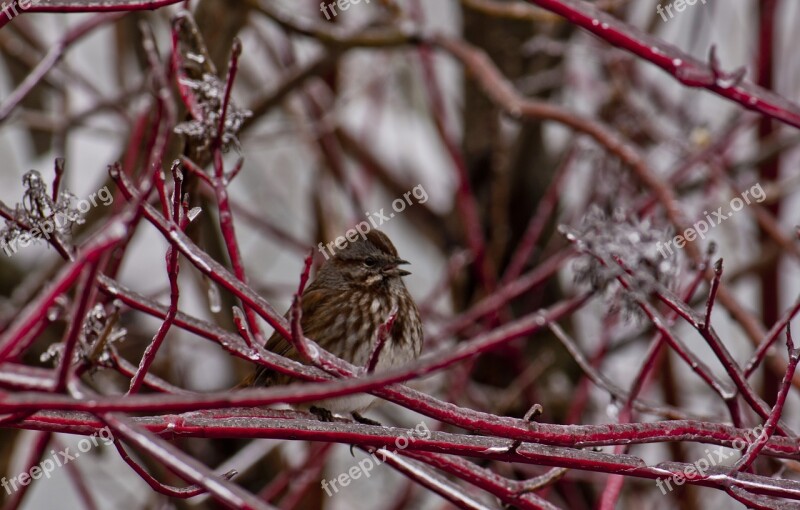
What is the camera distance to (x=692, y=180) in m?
5.25

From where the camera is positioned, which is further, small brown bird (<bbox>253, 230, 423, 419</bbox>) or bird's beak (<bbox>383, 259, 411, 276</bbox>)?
bird's beak (<bbox>383, 259, 411, 276</bbox>)

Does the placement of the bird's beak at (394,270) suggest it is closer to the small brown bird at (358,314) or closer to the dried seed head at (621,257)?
the small brown bird at (358,314)

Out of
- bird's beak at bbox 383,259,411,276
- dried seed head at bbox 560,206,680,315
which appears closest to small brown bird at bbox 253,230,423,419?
bird's beak at bbox 383,259,411,276

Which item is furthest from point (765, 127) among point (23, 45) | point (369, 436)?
point (369, 436)

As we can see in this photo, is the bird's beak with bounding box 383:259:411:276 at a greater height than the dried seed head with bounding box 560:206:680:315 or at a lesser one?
greater

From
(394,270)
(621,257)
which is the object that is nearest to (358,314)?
(394,270)

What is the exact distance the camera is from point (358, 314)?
11.5 ft

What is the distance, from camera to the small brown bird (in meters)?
3.34

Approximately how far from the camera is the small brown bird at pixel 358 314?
3338mm

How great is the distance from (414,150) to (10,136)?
111 inches

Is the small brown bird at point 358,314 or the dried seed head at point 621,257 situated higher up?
the small brown bird at point 358,314

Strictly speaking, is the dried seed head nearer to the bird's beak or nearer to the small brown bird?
the small brown bird

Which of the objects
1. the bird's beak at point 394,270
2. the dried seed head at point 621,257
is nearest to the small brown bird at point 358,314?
the bird's beak at point 394,270

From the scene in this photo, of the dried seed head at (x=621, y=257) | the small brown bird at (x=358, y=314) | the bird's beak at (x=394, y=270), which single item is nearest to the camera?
the dried seed head at (x=621, y=257)
